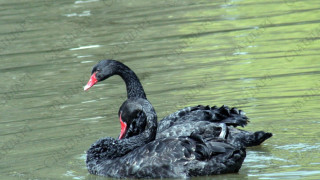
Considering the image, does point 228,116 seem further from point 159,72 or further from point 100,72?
point 159,72

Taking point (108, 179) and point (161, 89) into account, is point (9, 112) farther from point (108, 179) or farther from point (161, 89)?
point (108, 179)

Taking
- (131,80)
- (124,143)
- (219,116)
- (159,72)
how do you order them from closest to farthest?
(124,143) → (219,116) → (131,80) → (159,72)

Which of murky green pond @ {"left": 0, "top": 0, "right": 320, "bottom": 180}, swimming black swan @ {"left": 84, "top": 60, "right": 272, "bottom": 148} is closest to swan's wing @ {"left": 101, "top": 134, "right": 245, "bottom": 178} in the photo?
murky green pond @ {"left": 0, "top": 0, "right": 320, "bottom": 180}

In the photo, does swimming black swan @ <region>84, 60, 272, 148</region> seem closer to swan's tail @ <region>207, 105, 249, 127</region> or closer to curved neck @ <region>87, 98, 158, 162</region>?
swan's tail @ <region>207, 105, 249, 127</region>

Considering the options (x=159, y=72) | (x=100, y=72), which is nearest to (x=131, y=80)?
(x=100, y=72)

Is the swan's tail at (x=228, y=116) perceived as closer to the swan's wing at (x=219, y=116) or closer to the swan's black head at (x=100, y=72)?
the swan's wing at (x=219, y=116)

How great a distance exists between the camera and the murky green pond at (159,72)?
837 cm

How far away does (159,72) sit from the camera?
11852 millimetres

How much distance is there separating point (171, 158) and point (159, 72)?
461cm

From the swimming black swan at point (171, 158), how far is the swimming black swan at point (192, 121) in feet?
1.41

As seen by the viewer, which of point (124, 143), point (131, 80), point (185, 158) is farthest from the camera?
point (131, 80)

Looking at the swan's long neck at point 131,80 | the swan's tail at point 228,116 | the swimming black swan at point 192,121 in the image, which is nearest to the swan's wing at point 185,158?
the swimming black swan at point 192,121

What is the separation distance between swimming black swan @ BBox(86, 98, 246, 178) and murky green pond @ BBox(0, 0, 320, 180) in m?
0.17

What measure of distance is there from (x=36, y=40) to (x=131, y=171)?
839cm
